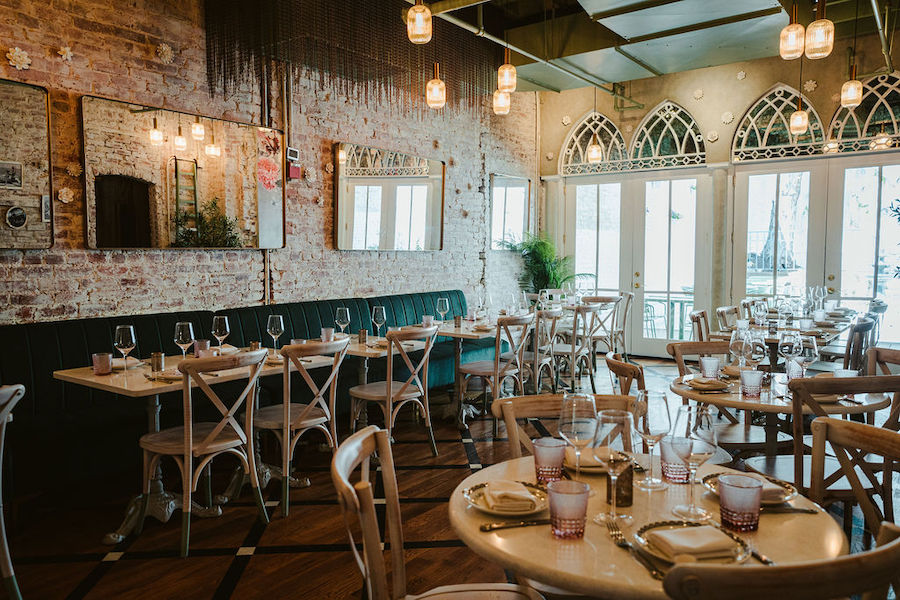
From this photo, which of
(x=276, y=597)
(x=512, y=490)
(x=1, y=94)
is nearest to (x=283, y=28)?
(x=1, y=94)

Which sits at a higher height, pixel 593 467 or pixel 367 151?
pixel 367 151

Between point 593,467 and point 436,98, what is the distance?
3.77 m

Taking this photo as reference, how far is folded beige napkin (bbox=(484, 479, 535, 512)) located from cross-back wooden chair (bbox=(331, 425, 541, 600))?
27 cm

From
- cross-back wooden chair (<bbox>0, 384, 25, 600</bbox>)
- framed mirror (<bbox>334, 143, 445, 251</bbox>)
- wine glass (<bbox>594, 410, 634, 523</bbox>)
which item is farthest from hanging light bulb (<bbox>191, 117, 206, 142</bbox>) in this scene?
wine glass (<bbox>594, 410, 634, 523</bbox>)

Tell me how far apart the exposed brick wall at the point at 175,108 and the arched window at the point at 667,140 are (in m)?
3.00

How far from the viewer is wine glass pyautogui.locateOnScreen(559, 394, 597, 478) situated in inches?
70.1

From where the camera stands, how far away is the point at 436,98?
5141mm

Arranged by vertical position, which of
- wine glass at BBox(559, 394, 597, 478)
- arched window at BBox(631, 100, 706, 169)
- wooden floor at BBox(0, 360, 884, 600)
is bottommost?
wooden floor at BBox(0, 360, 884, 600)

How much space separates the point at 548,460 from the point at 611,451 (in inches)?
9.1

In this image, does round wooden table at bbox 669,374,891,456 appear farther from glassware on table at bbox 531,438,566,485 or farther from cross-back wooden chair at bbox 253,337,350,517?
cross-back wooden chair at bbox 253,337,350,517

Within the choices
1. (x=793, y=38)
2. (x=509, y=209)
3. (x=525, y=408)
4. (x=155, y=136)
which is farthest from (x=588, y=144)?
(x=525, y=408)

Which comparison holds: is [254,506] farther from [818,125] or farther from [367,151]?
[818,125]

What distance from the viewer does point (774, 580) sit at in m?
1.09

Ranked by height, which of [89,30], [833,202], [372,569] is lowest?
[372,569]
